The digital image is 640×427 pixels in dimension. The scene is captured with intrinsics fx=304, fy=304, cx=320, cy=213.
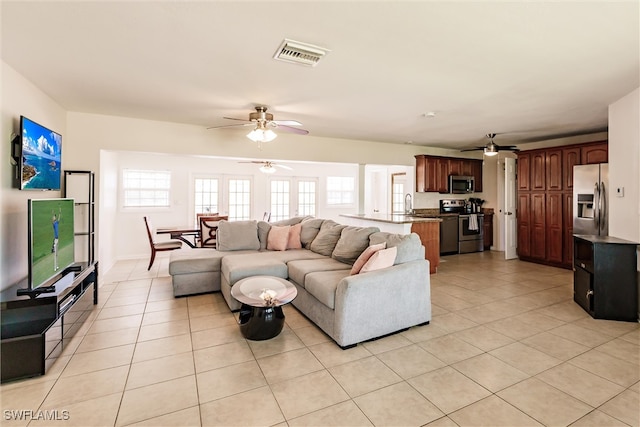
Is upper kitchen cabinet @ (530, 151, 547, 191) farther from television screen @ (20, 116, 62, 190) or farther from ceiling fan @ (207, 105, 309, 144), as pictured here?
television screen @ (20, 116, 62, 190)

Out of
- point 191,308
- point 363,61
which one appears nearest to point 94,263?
point 191,308

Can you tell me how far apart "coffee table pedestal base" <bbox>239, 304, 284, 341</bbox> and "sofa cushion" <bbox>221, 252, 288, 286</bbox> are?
2.46ft

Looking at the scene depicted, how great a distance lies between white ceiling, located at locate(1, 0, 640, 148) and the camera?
1.96 meters

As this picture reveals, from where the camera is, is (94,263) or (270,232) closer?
(94,263)

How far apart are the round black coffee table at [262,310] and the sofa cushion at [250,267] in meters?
0.59

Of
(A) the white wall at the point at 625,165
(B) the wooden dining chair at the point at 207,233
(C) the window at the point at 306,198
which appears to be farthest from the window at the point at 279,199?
(A) the white wall at the point at 625,165

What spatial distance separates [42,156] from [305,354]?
340cm

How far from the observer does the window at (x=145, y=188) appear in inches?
269

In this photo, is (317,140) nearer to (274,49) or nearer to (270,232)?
(270,232)

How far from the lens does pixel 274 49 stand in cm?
245

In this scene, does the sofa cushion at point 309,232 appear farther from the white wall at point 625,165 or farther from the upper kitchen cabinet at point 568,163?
the upper kitchen cabinet at point 568,163

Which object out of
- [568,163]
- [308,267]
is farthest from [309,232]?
[568,163]

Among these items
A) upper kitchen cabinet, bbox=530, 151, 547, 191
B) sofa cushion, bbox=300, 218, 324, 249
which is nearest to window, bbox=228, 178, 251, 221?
sofa cushion, bbox=300, 218, 324, 249

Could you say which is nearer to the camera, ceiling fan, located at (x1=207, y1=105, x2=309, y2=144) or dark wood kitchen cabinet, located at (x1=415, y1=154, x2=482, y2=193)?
ceiling fan, located at (x1=207, y1=105, x2=309, y2=144)
